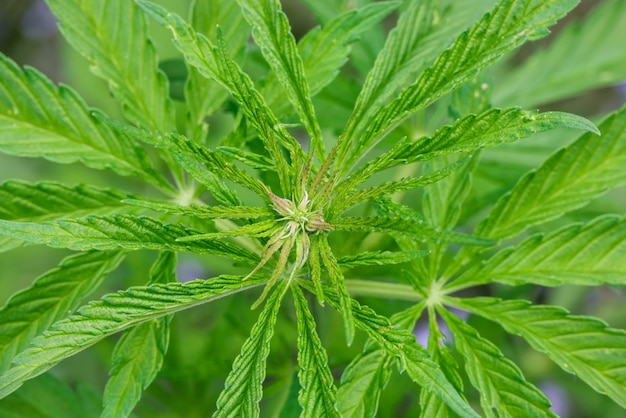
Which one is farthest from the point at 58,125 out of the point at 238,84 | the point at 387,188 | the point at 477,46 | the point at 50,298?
the point at 477,46

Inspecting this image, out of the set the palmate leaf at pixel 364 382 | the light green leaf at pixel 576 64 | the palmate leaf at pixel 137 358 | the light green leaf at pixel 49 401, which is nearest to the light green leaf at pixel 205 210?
the palmate leaf at pixel 137 358

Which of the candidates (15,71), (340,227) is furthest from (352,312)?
(15,71)

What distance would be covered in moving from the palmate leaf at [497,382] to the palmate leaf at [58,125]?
670 mm

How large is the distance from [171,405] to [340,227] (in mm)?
1213

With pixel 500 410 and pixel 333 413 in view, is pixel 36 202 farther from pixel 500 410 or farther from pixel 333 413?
pixel 500 410

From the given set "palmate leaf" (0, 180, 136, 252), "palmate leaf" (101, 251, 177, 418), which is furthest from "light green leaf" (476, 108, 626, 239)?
"palmate leaf" (0, 180, 136, 252)

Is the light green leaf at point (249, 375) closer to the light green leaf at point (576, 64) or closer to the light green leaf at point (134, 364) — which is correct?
the light green leaf at point (134, 364)

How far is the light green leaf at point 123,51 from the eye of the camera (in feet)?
4.10

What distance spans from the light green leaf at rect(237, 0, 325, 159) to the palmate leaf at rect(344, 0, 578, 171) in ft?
0.32

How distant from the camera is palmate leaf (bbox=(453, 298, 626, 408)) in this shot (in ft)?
3.56

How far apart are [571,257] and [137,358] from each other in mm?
783

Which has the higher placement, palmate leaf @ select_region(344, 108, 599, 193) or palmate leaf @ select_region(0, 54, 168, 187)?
palmate leaf @ select_region(0, 54, 168, 187)

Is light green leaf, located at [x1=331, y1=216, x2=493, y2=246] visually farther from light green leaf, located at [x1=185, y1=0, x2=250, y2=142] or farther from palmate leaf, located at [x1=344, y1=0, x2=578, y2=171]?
light green leaf, located at [x1=185, y1=0, x2=250, y2=142]

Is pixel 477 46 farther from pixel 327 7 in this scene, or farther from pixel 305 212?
pixel 327 7
